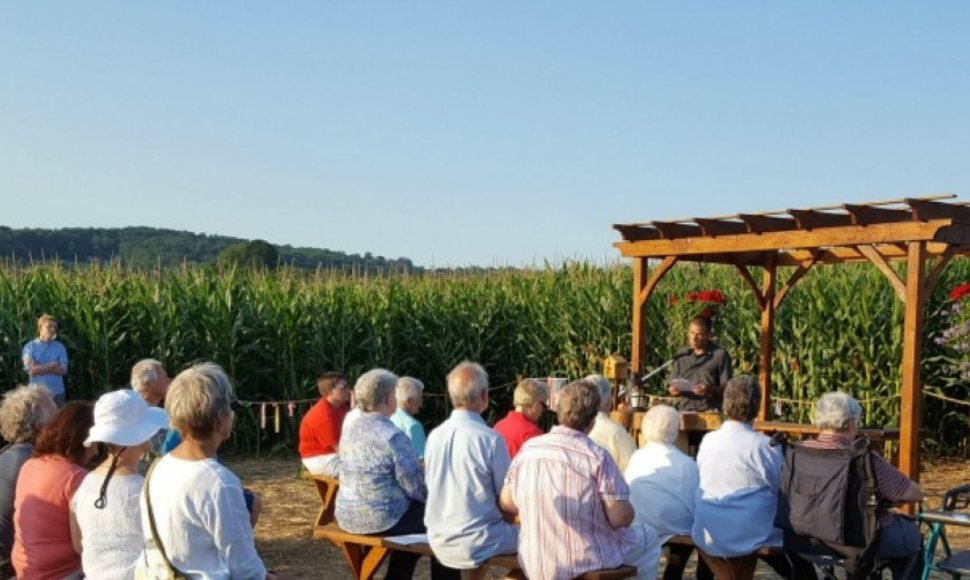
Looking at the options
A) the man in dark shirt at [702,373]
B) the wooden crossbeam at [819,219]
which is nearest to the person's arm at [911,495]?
the man in dark shirt at [702,373]

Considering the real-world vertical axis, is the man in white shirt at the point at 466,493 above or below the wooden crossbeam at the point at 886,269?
below

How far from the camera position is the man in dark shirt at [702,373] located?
31.6 ft

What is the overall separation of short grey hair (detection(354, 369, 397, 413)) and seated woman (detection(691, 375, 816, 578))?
67.5 inches

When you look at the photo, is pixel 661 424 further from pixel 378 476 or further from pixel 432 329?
pixel 432 329

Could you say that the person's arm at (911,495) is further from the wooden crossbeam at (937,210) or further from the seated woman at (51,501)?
the wooden crossbeam at (937,210)

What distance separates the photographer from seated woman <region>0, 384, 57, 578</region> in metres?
4.94

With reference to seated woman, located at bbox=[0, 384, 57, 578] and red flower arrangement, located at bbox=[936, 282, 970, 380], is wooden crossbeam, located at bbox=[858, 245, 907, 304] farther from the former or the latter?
seated woman, located at bbox=[0, 384, 57, 578]

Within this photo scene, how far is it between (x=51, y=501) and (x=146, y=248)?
2821cm

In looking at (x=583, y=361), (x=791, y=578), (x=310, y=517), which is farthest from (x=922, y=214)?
(x=583, y=361)

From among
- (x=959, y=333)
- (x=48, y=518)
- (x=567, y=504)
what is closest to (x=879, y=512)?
(x=567, y=504)

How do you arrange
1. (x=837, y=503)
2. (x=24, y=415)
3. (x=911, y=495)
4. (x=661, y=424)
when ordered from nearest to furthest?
1. (x=24, y=415)
2. (x=911, y=495)
3. (x=837, y=503)
4. (x=661, y=424)

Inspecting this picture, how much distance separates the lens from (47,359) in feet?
37.4

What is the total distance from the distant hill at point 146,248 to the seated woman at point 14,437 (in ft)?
34.8

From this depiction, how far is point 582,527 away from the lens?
4789mm
